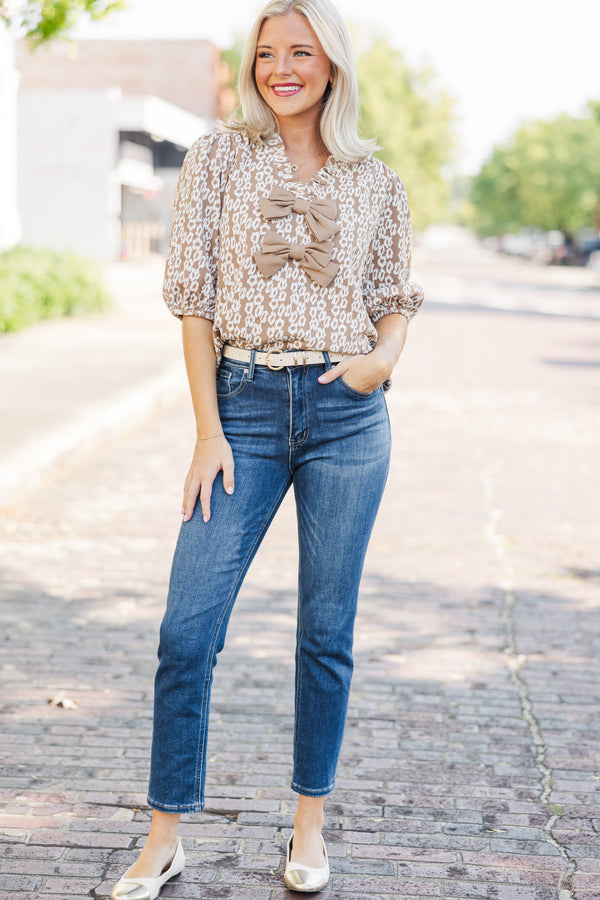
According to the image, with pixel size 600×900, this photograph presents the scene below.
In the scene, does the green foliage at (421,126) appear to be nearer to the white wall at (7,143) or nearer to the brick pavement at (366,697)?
the white wall at (7,143)

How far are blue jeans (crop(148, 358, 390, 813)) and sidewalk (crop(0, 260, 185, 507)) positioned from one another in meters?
4.33

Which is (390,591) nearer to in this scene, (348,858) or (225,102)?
(348,858)

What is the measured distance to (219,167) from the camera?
2615mm

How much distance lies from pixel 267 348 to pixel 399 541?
391cm

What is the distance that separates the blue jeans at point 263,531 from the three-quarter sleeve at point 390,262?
0.76 ft

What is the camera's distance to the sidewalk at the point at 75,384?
7.74 m

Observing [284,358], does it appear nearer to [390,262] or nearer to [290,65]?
[390,262]

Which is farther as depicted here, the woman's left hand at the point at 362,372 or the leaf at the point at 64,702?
the leaf at the point at 64,702

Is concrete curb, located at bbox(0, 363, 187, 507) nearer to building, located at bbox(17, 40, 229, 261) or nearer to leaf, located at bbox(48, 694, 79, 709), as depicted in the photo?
leaf, located at bbox(48, 694, 79, 709)

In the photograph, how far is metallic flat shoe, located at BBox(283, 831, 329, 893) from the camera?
2.75m

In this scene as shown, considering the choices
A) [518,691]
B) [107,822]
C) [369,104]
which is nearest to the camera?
[107,822]

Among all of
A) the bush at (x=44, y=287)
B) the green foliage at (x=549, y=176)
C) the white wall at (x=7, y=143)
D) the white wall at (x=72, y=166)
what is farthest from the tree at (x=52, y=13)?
the green foliage at (x=549, y=176)

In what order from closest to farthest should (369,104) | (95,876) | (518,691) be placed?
1. (95,876)
2. (518,691)
3. (369,104)

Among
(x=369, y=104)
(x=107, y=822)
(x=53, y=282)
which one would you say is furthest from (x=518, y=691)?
(x=369, y=104)
